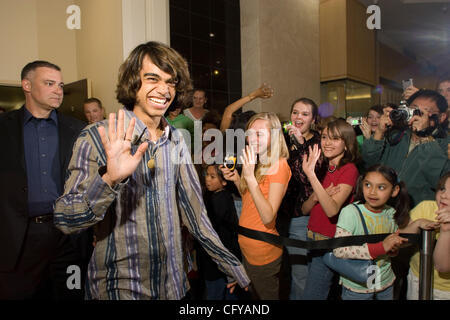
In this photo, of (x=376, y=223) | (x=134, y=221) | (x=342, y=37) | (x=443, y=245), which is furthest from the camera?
(x=342, y=37)

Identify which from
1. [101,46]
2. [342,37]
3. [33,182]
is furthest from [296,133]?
[342,37]

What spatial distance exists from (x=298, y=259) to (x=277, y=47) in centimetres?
231

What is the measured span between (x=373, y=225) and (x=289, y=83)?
2161 millimetres

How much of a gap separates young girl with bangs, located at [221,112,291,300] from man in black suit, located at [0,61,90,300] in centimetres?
104

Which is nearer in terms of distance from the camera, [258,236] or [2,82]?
[258,236]

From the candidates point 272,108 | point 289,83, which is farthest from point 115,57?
point 289,83

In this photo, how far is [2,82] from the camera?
106 inches

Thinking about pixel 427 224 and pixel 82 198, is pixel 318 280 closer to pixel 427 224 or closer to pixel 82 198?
pixel 427 224

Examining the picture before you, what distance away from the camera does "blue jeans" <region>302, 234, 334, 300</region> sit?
1596mm

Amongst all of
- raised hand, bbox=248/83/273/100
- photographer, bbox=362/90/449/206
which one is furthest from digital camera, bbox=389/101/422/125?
raised hand, bbox=248/83/273/100

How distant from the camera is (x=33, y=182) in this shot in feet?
5.18

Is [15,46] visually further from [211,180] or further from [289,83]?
[289,83]

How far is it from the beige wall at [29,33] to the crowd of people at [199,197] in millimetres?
1432

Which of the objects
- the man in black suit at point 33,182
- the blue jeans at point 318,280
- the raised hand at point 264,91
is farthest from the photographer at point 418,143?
the man in black suit at point 33,182
